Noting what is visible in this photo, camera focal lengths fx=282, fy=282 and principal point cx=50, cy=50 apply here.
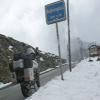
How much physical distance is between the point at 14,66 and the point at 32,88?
125cm

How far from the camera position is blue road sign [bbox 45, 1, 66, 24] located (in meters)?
12.4

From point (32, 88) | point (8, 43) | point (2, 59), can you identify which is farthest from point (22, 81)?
point (8, 43)

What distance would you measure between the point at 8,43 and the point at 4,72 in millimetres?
12972

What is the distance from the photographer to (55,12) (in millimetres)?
12500

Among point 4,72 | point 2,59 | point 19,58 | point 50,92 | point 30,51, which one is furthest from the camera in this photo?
point 2,59

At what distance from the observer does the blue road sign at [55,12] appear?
12.4m

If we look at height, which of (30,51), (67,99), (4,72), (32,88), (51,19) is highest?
(51,19)

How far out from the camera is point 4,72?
24.3 m

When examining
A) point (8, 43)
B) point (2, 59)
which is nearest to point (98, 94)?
point (2, 59)

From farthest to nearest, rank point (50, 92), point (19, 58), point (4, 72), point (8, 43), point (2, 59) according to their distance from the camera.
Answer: point (8, 43) → point (2, 59) → point (4, 72) → point (19, 58) → point (50, 92)

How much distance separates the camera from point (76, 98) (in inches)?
302

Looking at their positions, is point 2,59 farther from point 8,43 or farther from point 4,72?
Answer: point 8,43

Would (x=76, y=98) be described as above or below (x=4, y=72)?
above

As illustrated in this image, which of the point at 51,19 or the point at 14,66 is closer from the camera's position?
the point at 14,66
